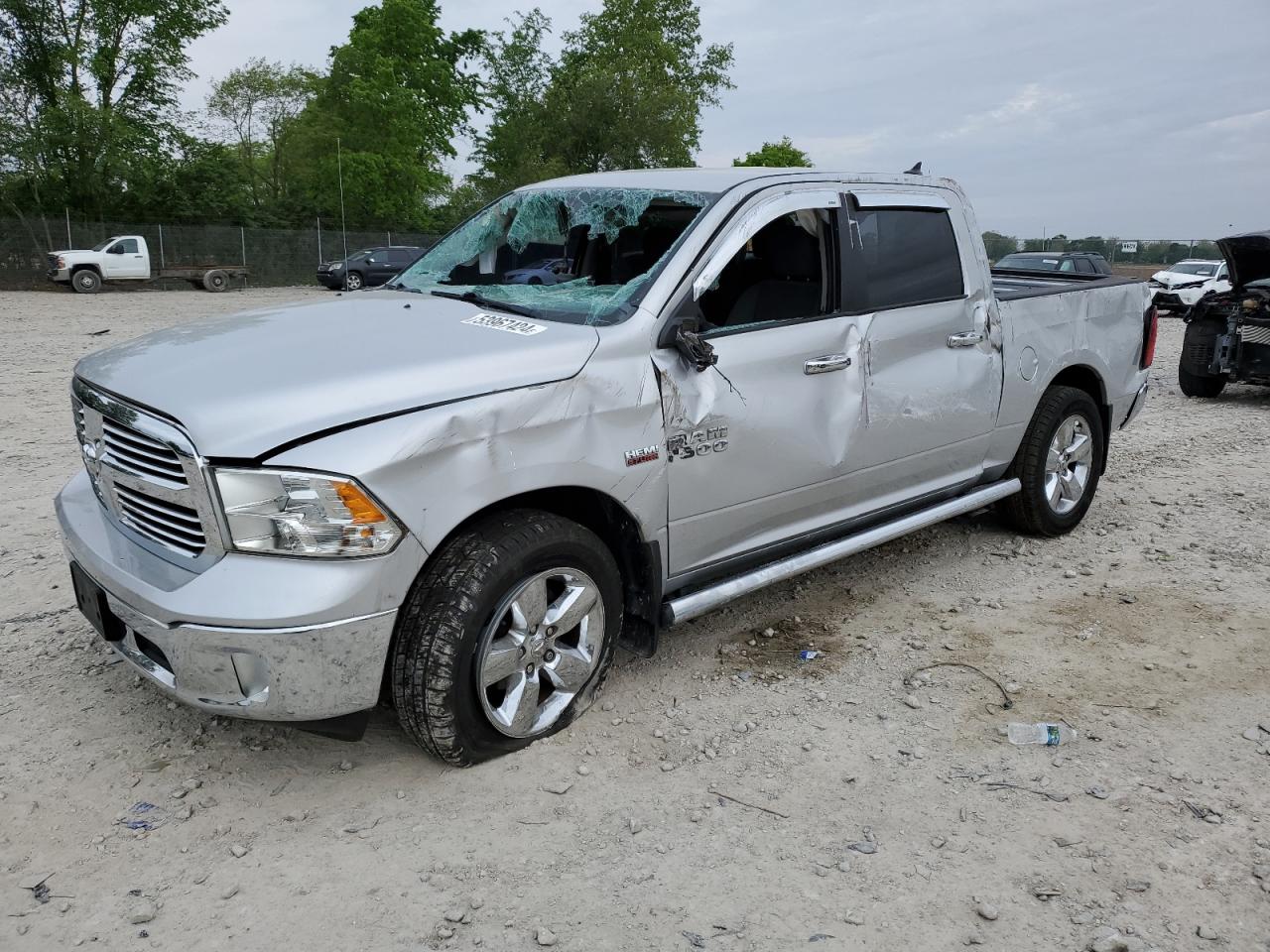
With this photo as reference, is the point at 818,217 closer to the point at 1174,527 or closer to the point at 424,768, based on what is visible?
the point at 424,768

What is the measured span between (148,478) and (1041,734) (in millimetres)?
3097

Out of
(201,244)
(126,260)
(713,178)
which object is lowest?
(126,260)

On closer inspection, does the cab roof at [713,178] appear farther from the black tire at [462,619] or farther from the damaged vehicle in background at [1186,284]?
the damaged vehicle in background at [1186,284]

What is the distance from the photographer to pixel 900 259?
4332mm

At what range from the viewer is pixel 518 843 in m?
2.90

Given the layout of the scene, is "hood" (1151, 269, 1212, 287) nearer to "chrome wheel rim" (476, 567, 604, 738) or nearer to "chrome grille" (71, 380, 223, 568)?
"chrome wheel rim" (476, 567, 604, 738)

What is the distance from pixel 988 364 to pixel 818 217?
1.29 meters

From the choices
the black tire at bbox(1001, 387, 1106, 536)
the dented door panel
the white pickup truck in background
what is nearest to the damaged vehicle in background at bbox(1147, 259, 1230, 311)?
the black tire at bbox(1001, 387, 1106, 536)

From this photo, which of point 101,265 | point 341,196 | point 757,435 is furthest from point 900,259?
point 341,196

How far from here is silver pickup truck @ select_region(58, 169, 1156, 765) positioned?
2.73 metres

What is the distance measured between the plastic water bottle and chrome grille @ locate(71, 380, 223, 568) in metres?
2.73

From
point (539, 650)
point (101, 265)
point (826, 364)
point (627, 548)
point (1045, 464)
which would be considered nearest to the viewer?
point (539, 650)

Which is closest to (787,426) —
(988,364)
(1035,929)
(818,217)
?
(818,217)

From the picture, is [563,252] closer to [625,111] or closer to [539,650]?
[539,650]
